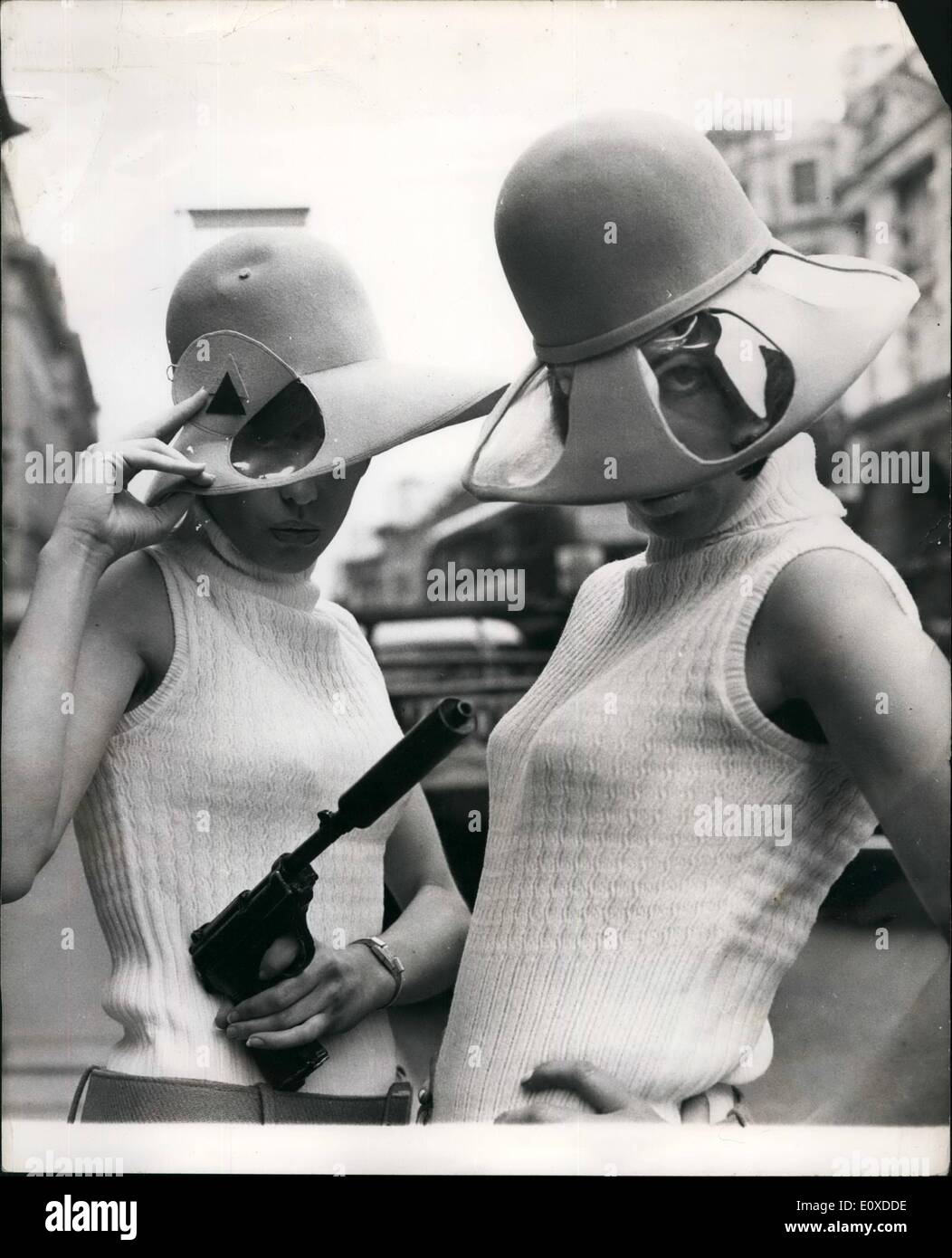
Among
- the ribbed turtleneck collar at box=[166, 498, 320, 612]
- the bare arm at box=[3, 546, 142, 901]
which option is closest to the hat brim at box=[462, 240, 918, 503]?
the ribbed turtleneck collar at box=[166, 498, 320, 612]

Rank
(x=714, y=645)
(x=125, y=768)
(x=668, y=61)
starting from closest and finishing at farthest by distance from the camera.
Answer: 1. (x=714, y=645)
2. (x=125, y=768)
3. (x=668, y=61)

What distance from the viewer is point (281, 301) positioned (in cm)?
237

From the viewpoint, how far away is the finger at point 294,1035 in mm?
2291

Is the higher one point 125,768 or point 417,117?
point 417,117

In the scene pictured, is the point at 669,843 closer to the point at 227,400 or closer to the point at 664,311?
the point at 664,311

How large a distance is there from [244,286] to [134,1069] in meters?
1.25

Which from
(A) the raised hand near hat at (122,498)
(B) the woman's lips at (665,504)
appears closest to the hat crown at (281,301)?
(A) the raised hand near hat at (122,498)

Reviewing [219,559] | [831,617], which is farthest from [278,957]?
[831,617]

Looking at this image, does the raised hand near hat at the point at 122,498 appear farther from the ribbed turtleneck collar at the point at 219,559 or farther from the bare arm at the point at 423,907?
the bare arm at the point at 423,907

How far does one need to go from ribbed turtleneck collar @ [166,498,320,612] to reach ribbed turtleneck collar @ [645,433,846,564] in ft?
2.19

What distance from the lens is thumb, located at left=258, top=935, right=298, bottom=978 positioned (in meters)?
2.30

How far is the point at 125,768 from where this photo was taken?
2305 mm
